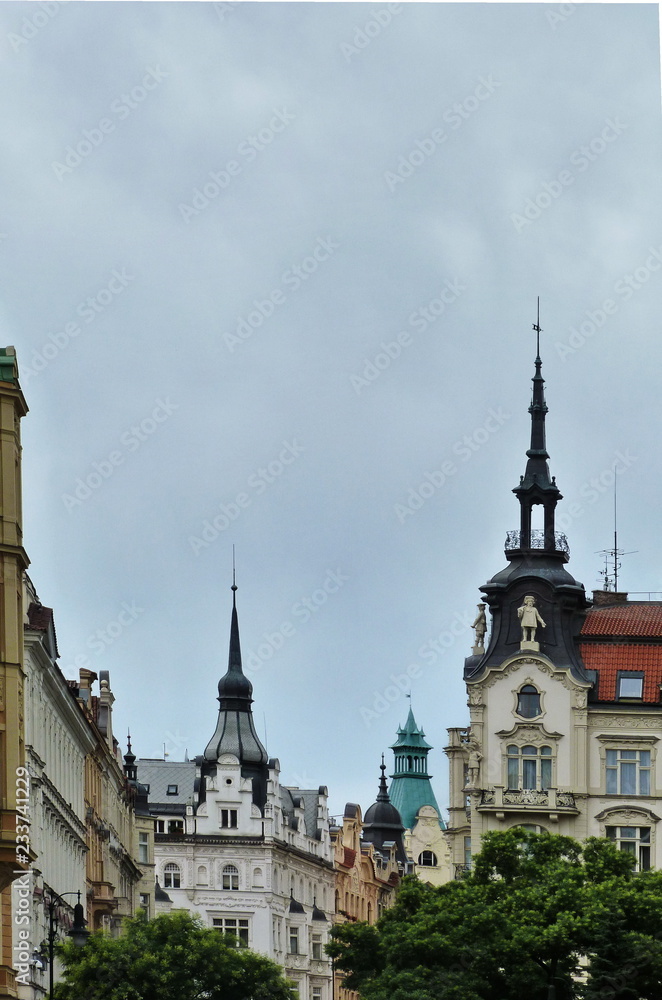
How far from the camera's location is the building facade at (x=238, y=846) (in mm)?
149875

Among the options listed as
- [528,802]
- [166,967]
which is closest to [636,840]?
[528,802]

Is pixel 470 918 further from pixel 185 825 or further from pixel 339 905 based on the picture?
pixel 339 905

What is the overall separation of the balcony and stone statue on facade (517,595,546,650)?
6244mm

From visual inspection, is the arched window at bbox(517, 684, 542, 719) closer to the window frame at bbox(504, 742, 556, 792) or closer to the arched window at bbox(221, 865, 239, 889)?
the window frame at bbox(504, 742, 556, 792)

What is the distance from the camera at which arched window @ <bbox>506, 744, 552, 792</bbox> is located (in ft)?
308

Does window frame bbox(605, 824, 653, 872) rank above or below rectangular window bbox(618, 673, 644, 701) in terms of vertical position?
below

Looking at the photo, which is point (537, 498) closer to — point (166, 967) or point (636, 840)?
point (636, 840)

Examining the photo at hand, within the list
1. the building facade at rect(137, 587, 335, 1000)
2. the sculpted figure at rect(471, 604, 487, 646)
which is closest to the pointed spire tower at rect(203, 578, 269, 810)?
the building facade at rect(137, 587, 335, 1000)

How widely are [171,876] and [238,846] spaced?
482cm

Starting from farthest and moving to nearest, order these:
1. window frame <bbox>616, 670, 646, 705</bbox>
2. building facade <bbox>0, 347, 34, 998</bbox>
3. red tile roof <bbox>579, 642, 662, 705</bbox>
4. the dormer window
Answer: red tile roof <bbox>579, 642, 662, 705</bbox> < the dormer window < window frame <bbox>616, 670, 646, 705</bbox> < building facade <bbox>0, 347, 34, 998</bbox>

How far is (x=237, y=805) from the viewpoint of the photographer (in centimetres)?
15175

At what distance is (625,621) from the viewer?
320 ft

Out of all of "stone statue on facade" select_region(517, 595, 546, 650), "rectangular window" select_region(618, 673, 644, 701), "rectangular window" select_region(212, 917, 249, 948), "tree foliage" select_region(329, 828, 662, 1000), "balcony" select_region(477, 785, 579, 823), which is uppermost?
"stone statue on facade" select_region(517, 595, 546, 650)

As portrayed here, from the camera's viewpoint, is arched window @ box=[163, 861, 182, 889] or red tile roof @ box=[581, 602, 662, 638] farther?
arched window @ box=[163, 861, 182, 889]
